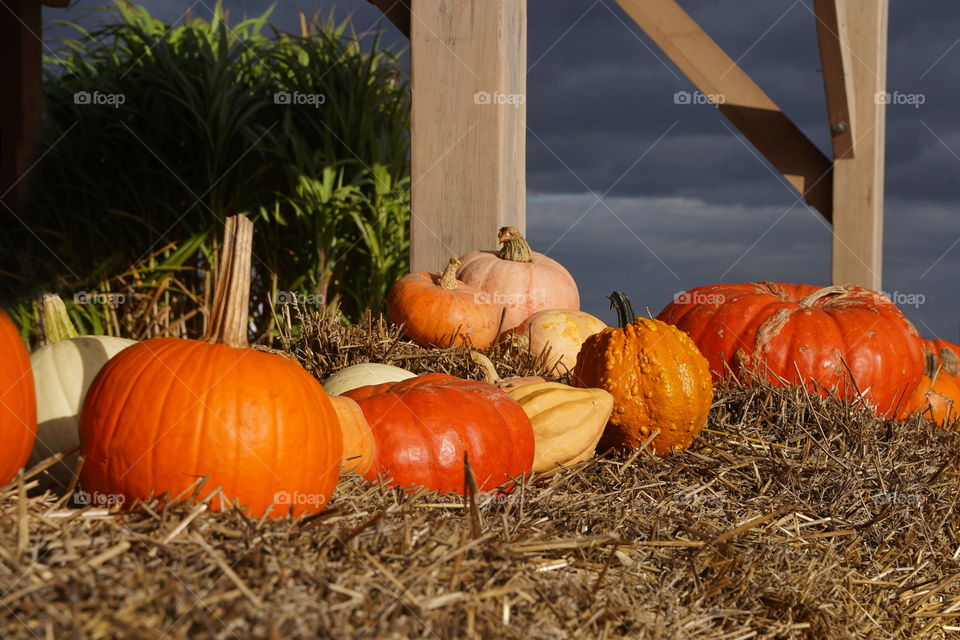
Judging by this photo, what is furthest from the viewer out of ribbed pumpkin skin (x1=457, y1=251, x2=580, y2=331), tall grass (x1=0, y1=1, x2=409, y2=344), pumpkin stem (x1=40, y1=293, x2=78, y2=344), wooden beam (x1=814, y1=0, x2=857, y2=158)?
tall grass (x1=0, y1=1, x2=409, y2=344)

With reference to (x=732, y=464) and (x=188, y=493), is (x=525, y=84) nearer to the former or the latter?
(x=732, y=464)

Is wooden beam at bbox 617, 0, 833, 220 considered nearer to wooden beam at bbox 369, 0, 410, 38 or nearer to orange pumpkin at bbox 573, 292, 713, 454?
wooden beam at bbox 369, 0, 410, 38

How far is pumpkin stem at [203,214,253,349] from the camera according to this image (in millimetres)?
1582

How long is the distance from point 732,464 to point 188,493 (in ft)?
5.11

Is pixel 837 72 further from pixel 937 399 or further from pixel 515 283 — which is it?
pixel 515 283

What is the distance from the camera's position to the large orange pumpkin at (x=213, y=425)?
152 cm

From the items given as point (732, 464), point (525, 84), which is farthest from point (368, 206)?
point (732, 464)

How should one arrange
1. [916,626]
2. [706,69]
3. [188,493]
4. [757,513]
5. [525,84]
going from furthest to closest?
[706,69]
[525,84]
[757,513]
[916,626]
[188,493]

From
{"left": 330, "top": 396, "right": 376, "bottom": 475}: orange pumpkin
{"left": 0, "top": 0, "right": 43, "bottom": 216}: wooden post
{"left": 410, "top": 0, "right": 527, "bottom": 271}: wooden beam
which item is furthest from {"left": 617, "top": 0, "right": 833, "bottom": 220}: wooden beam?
{"left": 0, "top": 0, "right": 43, "bottom": 216}: wooden post

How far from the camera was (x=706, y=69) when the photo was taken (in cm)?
514

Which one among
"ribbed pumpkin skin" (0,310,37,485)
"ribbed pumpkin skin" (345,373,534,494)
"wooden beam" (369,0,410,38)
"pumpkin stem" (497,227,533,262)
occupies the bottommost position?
"ribbed pumpkin skin" (345,373,534,494)

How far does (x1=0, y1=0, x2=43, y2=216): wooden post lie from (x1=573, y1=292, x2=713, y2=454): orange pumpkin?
531 centimetres

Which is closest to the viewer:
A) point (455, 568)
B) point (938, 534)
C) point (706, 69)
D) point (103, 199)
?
point (455, 568)

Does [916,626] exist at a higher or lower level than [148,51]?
lower
